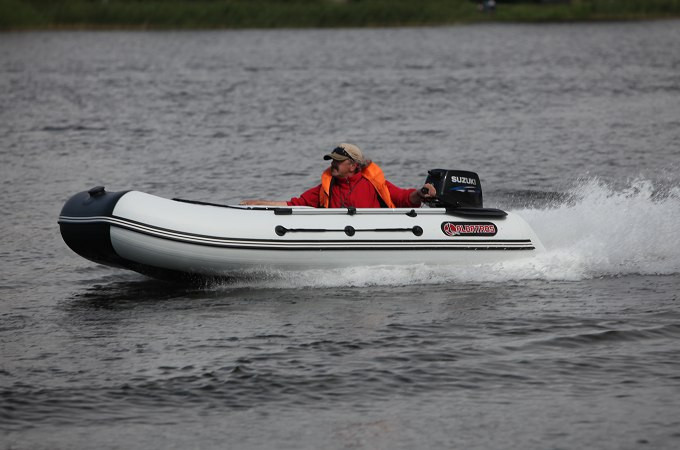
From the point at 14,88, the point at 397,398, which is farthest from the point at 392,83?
the point at 397,398

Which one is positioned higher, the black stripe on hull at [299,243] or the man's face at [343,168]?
the man's face at [343,168]

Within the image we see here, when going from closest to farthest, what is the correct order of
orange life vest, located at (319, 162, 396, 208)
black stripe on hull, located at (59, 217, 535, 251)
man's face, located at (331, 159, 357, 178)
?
black stripe on hull, located at (59, 217, 535, 251), man's face, located at (331, 159, 357, 178), orange life vest, located at (319, 162, 396, 208)

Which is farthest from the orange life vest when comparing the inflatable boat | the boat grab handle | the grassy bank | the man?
the grassy bank

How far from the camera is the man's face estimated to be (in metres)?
10.7

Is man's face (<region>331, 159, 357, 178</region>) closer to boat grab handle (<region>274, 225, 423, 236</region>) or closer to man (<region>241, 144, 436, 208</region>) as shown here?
man (<region>241, 144, 436, 208</region>)

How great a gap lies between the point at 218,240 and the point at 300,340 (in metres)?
1.51

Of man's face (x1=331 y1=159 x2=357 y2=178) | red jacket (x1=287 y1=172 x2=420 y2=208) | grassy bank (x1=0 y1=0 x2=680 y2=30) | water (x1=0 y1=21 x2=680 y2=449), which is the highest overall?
grassy bank (x1=0 y1=0 x2=680 y2=30)

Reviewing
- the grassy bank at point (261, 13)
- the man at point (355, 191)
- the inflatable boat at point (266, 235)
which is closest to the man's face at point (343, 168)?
the man at point (355, 191)

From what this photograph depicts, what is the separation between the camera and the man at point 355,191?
35.3 feet

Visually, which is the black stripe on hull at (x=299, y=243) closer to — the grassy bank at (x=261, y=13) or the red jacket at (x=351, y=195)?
the red jacket at (x=351, y=195)

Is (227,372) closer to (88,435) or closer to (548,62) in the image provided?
(88,435)

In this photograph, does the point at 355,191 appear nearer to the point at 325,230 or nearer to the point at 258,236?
the point at 325,230

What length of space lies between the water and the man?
2.13ft

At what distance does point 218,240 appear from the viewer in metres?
10.3
